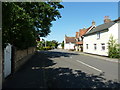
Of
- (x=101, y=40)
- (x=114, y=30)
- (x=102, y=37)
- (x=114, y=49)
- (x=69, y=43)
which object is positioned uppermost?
(x=114, y=30)

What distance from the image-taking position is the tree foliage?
495 cm

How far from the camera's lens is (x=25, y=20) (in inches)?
297

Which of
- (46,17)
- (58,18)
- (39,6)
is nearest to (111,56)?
(58,18)

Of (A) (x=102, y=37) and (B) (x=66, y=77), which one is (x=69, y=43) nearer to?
(A) (x=102, y=37)

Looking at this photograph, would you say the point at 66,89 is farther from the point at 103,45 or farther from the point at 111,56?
the point at 103,45

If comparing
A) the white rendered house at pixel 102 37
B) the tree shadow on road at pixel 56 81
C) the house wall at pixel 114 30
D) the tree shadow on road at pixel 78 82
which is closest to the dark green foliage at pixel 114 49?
the house wall at pixel 114 30

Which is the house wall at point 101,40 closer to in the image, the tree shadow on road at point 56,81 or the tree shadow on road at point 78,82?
the tree shadow on road at point 56,81

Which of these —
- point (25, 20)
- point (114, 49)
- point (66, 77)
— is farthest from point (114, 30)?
point (25, 20)

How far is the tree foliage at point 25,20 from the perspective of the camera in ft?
16.2

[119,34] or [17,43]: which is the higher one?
[119,34]

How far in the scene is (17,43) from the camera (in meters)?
9.50

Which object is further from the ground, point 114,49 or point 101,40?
point 101,40

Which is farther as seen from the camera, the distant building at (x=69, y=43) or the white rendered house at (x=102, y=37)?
the distant building at (x=69, y=43)

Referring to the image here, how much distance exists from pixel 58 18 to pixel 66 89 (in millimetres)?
16652
